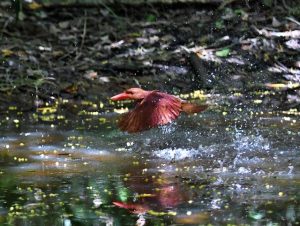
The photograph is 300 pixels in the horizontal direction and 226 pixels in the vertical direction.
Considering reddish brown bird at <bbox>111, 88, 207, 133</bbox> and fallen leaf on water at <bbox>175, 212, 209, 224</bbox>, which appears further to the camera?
reddish brown bird at <bbox>111, 88, 207, 133</bbox>

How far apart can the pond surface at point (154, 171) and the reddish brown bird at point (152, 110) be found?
36cm

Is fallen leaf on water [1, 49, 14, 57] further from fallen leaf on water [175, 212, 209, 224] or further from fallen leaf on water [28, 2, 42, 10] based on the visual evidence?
fallen leaf on water [175, 212, 209, 224]

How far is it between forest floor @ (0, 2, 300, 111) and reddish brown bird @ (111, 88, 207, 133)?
2.56 m

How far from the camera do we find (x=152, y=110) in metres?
3.51

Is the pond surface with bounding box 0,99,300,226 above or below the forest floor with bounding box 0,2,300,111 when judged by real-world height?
below

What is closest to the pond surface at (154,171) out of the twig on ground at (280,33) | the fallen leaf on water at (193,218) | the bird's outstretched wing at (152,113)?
the fallen leaf on water at (193,218)

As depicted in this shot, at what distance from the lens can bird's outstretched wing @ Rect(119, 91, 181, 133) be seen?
11.5 ft

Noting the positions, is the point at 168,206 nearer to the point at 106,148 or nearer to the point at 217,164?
the point at 217,164

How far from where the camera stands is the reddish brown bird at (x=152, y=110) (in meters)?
3.50

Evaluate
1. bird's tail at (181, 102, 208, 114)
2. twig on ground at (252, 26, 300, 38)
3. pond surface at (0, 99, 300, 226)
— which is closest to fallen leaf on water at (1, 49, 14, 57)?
pond surface at (0, 99, 300, 226)

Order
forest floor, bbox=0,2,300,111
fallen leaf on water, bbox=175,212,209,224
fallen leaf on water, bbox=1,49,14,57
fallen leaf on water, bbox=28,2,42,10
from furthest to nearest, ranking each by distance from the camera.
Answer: fallen leaf on water, bbox=28,2,42,10
fallen leaf on water, bbox=1,49,14,57
forest floor, bbox=0,2,300,111
fallen leaf on water, bbox=175,212,209,224

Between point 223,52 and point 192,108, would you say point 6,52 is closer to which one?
point 223,52

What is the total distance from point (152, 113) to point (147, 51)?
4351 mm

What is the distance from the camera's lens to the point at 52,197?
12.2 feet
